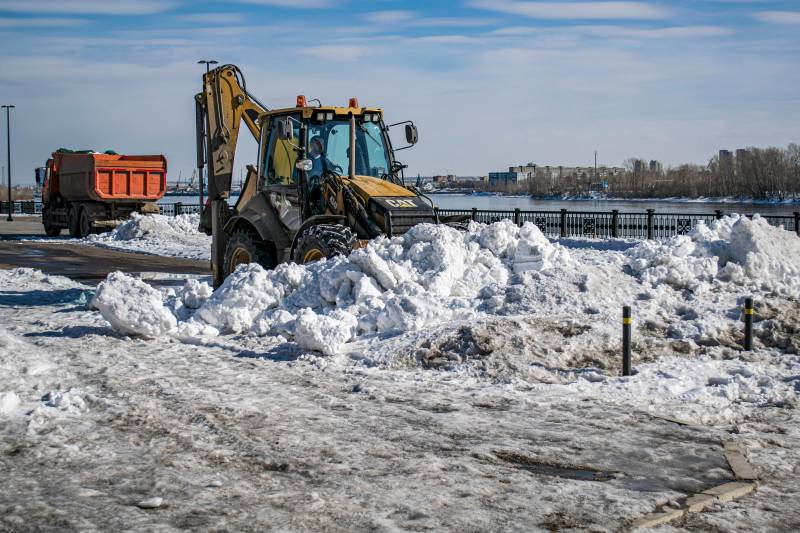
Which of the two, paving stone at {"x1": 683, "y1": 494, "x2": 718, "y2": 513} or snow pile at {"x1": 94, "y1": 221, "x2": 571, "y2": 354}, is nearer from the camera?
paving stone at {"x1": 683, "y1": 494, "x2": 718, "y2": 513}

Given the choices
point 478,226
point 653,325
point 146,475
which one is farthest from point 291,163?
point 146,475

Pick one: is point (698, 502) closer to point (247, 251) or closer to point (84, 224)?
point (247, 251)

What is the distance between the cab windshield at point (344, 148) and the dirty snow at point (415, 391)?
7.15 ft

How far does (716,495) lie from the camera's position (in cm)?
639

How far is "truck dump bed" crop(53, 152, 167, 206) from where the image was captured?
1420 inches

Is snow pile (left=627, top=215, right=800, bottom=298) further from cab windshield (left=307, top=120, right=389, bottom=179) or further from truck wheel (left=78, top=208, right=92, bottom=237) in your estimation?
truck wheel (left=78, top=208, right=92, bottom=237)

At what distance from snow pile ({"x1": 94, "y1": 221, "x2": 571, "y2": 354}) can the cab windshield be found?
7.11 ft

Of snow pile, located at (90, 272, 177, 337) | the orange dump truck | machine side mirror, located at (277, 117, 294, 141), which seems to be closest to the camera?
snow pile, located at (90, 272, 177, 337)

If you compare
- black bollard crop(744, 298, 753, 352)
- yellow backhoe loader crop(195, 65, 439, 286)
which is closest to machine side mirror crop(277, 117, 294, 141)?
yellow backhoe loader crop(195, 65, 439, 286)

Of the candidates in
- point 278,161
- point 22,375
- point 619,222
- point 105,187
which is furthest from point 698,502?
point 105,187

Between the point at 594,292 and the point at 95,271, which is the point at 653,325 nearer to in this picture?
the point at 594,292

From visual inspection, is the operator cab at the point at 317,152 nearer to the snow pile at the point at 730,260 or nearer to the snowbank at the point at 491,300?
the snowbank at the point at 491,300

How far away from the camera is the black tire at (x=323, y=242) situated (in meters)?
14.0

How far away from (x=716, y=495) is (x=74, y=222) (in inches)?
1382
